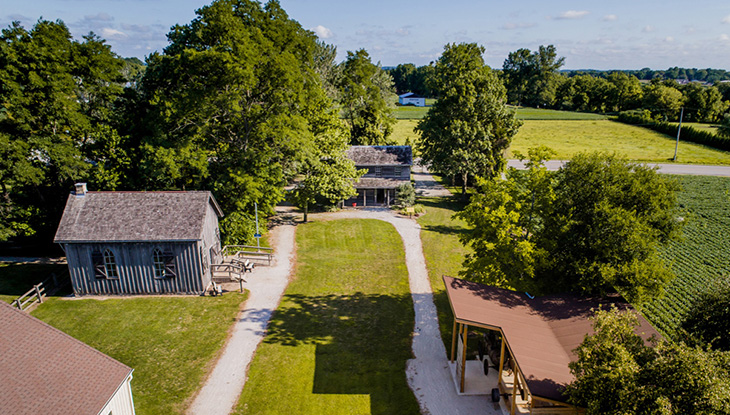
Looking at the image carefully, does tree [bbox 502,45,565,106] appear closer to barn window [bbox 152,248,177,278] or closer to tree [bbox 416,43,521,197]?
tree [bbox 416,43,521,197]

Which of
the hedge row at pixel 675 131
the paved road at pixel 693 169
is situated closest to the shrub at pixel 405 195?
the paved road at pixel 693 169

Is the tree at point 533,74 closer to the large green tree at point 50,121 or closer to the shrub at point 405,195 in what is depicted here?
the shrub at point 405,195

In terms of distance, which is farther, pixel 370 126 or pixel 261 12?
pixel 370 126

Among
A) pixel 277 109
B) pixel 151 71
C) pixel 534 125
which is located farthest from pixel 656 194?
pixel 534 125

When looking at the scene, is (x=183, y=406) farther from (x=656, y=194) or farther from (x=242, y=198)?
(x=656, y=194)

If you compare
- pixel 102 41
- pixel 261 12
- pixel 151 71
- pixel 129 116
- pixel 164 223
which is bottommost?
pixel 164 223

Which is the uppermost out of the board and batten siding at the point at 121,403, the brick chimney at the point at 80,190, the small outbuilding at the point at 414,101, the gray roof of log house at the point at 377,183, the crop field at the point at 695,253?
the small outbuilding at the point at 414,101

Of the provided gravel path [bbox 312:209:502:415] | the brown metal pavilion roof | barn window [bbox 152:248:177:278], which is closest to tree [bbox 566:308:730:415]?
the brown metal pavilion roof
